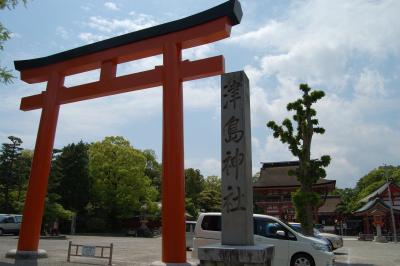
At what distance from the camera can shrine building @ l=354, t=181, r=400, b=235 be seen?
3657cm

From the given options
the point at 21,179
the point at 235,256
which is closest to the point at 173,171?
the point at 235,256

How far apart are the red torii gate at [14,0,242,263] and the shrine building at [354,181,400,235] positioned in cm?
3110

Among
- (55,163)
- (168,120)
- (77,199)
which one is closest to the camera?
(168,120)

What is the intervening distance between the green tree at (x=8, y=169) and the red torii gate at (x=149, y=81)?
Answer: 2792 centimetres

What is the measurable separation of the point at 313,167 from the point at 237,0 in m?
8.94

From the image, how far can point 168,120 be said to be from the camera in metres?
10.9

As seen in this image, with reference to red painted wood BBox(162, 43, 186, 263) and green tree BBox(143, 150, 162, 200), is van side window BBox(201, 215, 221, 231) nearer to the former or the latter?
red painted wood BBox(162, 43, 186, 263)

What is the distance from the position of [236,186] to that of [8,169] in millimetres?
38196

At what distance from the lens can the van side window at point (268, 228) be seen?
38.5 feet

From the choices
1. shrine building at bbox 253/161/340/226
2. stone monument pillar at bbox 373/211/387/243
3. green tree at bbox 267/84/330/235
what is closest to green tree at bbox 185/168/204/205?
shrine building at bbox 253/161/340/226

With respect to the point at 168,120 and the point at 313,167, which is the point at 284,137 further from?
the point at 168,120

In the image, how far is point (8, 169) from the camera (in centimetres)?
3947

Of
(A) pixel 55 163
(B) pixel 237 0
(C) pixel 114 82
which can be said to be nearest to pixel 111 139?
(A) pixel 55 163

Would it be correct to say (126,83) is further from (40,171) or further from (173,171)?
(40,171)
